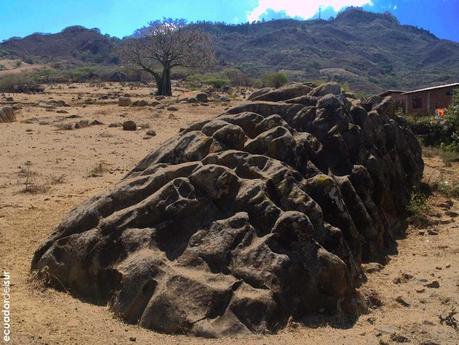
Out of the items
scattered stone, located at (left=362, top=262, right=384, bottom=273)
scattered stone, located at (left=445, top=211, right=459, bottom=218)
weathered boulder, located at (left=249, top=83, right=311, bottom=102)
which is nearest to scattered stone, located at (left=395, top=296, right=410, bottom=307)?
scattered stone, located at (left=362, top=262, right=384, bottom=273)

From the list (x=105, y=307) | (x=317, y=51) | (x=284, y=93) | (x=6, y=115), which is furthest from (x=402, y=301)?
(x=317, y=51)

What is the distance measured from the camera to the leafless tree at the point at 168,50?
34.9m

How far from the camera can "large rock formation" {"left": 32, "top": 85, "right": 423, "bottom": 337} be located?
15.8ft

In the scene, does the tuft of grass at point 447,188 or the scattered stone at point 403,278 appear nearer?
the scattered stone at point 403,278

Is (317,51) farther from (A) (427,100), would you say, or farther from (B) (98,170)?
(B) (98,170)

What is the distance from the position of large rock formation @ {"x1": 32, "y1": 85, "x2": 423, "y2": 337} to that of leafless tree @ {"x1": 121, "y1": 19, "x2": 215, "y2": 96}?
91.5 feet

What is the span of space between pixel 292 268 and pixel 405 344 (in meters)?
1.11

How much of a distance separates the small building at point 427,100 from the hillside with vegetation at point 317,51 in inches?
1483

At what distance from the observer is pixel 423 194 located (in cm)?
938

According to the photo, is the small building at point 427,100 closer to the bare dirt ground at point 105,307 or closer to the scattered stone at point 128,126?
the bare dirt ground at point 105,307

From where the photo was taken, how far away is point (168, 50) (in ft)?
115

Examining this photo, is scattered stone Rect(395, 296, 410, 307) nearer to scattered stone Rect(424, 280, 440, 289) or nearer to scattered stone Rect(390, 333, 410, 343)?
scattered stone Rect(424, 280, 440, 289)

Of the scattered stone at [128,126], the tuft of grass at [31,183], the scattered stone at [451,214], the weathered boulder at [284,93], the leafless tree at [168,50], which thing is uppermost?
the leafless tree at [168,50]

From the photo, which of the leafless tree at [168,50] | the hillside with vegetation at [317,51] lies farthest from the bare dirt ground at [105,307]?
the hillside with vegetation at [317,51]
